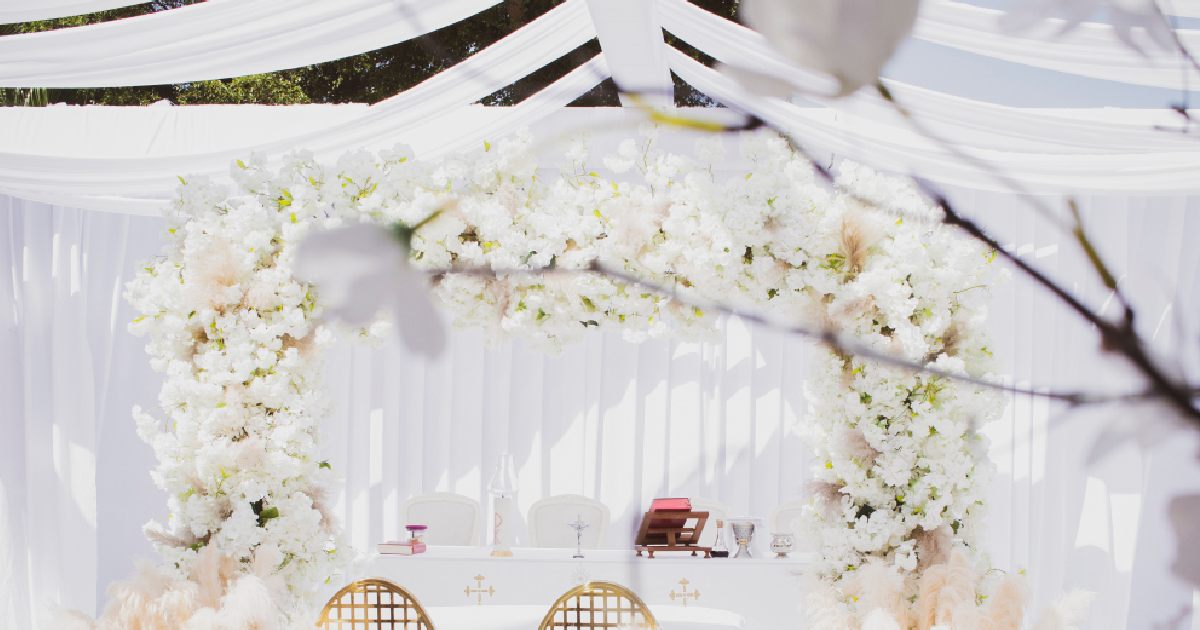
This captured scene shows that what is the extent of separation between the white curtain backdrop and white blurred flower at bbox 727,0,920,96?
7413 mm

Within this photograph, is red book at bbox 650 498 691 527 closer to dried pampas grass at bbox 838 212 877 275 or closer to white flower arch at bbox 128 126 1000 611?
white flower arch at bbox 128 126 1000 611

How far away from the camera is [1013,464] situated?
7.91 m

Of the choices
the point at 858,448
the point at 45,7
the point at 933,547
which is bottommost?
the point at 933,547

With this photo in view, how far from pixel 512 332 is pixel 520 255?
1.00ft

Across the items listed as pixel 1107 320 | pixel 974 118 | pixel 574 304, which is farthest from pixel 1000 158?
pixel 1107 320

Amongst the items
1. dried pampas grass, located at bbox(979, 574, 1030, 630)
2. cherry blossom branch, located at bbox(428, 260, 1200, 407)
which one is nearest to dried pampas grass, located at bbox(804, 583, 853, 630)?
dried pampas grass, located at bbox(979, 574, 1030, 630)

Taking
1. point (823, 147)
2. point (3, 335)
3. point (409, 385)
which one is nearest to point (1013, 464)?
point (823, 147)

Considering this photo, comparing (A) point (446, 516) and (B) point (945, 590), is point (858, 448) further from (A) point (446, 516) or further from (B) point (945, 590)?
(A) point (446, 516)

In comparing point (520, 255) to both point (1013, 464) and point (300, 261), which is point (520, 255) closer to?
point (300, 261)

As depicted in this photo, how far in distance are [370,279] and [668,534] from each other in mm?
6034

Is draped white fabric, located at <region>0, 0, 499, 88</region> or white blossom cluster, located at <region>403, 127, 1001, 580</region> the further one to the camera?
draped white fabric, located at <region>0, 0, 499, 88</region>

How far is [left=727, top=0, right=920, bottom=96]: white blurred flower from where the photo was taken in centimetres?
25

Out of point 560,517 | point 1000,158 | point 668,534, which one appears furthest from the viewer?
point 560,517

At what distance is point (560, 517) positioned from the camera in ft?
25.9
